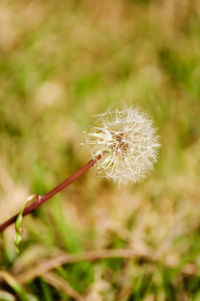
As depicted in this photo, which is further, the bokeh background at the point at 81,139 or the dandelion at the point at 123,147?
the bokeh background at the point at 81,139

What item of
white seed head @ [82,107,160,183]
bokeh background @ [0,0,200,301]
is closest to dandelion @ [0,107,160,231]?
white seed head @ [82,107,160,183]

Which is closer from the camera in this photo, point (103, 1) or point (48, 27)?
point (48, 27)

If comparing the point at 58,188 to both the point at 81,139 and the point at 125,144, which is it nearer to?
the point at 125,144

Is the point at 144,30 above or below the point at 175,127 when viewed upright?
above

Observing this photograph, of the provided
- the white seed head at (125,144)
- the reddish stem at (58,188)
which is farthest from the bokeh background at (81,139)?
the reddish stem at (58,188)

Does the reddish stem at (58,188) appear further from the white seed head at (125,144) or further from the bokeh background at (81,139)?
the bokeh background at (81,139)

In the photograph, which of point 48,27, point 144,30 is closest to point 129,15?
point 144,30

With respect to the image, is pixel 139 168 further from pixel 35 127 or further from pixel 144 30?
pixel 144 30
